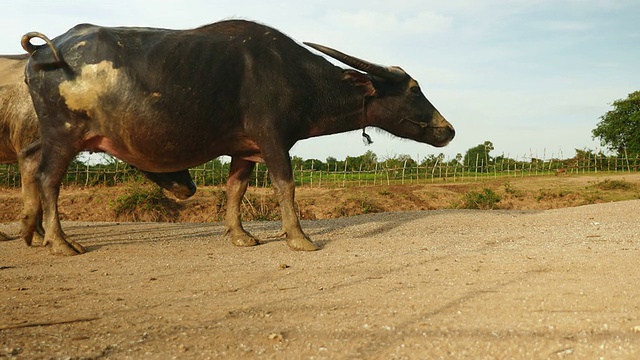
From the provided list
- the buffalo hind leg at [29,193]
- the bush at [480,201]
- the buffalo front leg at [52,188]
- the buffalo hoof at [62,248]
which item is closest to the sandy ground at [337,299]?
the buffalo hoof at [62,248]

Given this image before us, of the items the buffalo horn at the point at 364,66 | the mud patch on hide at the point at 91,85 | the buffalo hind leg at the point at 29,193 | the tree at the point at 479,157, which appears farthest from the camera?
the tree at the point at 479,157

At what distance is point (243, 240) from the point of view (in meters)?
7.92

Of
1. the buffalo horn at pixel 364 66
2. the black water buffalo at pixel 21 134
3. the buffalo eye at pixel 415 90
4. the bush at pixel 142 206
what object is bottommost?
the bush at pixel 142 206

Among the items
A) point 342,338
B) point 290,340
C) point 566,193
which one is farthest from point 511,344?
point 566,193

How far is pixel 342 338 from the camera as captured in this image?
3318 millimetres

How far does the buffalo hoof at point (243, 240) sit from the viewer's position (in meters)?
7.89

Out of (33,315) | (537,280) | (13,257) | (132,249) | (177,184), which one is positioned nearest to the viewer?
(33,315)

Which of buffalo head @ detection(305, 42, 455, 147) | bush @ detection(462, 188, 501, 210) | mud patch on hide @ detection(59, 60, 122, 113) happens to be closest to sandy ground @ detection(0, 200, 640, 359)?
buffalo head @ detection(305, 42, 455, 147)

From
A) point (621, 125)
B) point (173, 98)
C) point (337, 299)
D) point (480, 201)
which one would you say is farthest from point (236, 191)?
point (621, 125)

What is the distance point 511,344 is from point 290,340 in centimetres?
118

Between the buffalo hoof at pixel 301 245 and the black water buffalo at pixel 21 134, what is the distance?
87.5 inches

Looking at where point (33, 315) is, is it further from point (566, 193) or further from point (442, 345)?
point (566, 193)

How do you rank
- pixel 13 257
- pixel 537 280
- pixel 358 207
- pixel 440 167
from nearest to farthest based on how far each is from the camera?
pixel 537 280 → pixel 13 257 → pixel 358 207 → pixel 440 167

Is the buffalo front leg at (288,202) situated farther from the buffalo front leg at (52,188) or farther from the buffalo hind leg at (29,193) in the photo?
the buffalo hind leg at (29,193)
